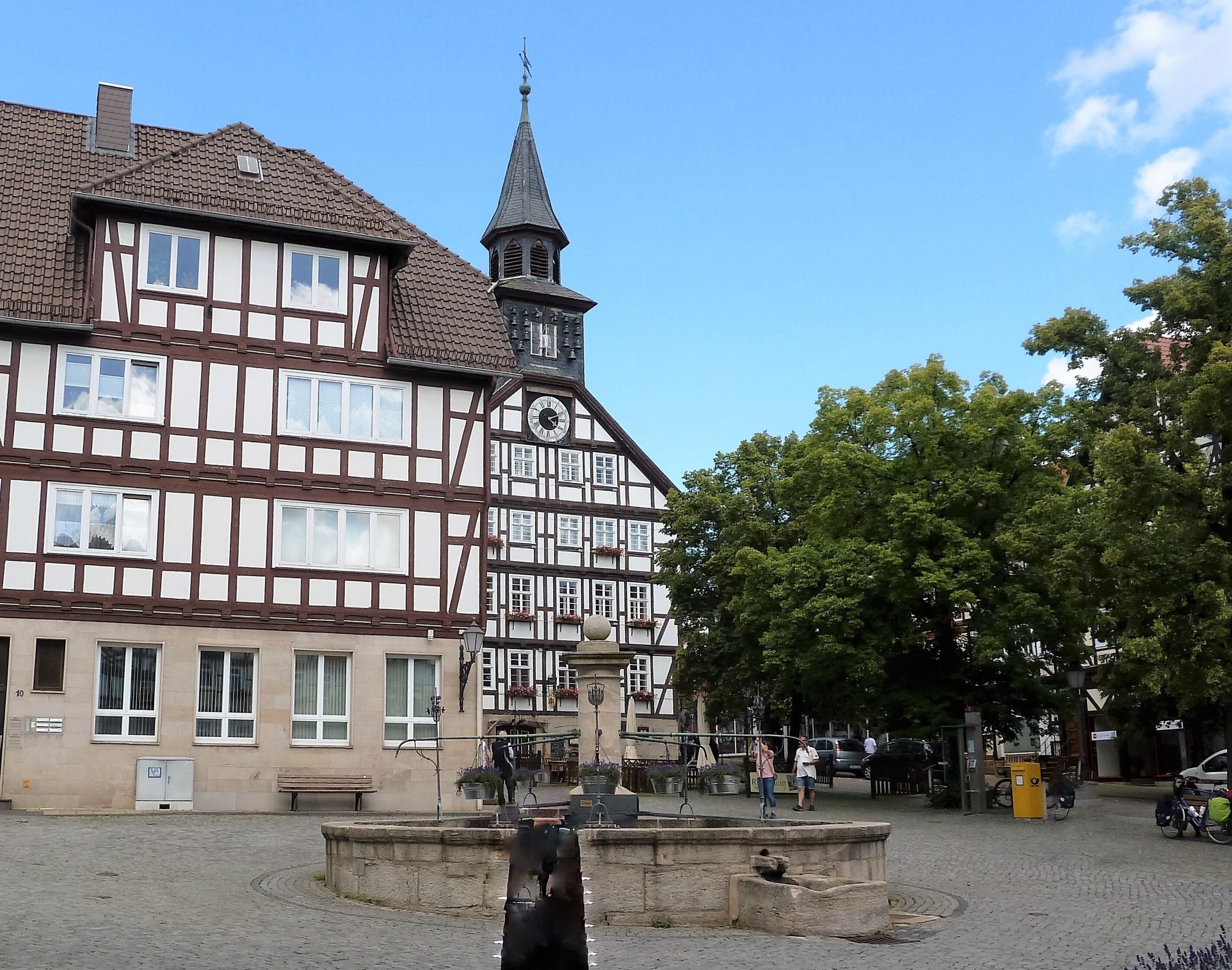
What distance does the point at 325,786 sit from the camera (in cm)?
2881

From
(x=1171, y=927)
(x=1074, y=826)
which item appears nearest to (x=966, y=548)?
(x=1074, y=826)

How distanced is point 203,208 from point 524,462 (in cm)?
2539

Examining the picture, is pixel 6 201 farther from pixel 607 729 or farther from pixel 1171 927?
pixel 1171 927

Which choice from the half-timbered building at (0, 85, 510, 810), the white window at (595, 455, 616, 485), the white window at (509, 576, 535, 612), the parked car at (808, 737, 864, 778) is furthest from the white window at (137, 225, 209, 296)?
the parked car at (808, 737, 864, 778)

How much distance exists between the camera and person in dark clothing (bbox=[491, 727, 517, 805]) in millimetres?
20609

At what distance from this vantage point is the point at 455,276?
114 feet

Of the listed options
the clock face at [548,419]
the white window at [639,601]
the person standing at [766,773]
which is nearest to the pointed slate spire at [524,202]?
the clock face at [548,419]

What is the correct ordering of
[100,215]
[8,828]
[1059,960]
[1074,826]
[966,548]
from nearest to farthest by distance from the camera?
[1059,960] < [8,828] < [1074,826] < [100,215] < [966,548]

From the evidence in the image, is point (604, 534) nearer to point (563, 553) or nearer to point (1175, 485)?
point (563, 553)

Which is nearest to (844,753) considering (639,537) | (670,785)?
(639,537)

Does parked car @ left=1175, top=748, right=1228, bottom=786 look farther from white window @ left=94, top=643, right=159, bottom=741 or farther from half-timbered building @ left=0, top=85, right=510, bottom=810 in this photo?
white window @ left=94, top=643, right=159, bottom=741

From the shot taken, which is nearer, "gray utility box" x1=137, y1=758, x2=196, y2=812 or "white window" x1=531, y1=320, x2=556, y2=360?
"gray utility box" x1=137, y1=758, x2=196, y2=812

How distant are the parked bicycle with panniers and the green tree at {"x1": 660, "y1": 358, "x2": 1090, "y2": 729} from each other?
18.0 ft

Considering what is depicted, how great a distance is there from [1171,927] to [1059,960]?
2588 millimetres
